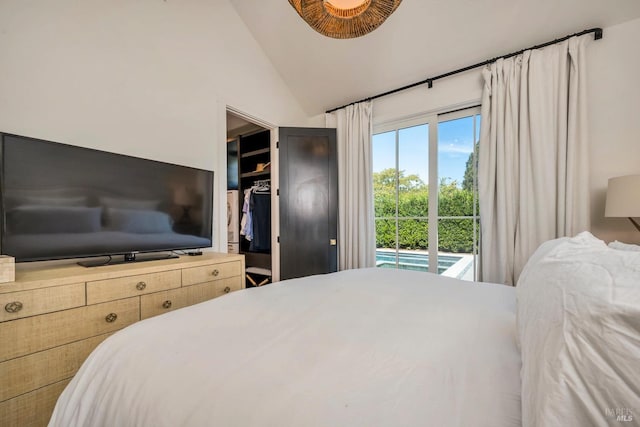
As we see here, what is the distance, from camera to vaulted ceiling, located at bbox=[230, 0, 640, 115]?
73.5 inches

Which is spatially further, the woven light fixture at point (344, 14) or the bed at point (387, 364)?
the woven light fixture at point (344, 14)

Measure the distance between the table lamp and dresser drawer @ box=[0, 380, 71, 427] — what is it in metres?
2.97

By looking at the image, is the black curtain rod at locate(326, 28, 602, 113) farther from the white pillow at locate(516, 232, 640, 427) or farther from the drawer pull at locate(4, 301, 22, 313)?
the drawer pull at locate(4, 301, 22, 313)

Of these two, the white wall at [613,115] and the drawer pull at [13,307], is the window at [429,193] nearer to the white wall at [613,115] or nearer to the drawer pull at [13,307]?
the white wall at [613,115]

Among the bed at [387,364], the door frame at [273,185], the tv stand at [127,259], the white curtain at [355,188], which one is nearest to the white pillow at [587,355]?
the bed at [387,364]

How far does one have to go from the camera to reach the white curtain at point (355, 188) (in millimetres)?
2873

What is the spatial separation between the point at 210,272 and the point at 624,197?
255cm

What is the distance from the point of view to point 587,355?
0.35 metres

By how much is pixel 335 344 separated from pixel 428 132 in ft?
8.28

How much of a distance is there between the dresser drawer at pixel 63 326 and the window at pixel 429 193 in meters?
2.34

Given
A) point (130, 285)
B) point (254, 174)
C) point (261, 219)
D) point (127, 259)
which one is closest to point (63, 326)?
point (130, 285)

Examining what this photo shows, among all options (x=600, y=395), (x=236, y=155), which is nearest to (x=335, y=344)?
(x=600, y=395)

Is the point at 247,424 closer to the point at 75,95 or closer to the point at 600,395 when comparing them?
the point at 600,395

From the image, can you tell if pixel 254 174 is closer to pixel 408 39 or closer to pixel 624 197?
pixel 408 39
